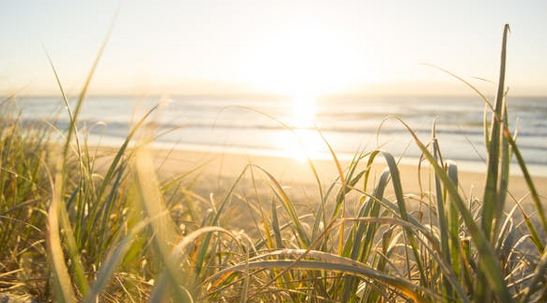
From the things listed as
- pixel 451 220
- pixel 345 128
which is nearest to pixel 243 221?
pixel 451 220

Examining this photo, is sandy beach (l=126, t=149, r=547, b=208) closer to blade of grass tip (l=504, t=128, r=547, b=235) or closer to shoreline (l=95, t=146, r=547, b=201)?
shoreline (l=95, t=146, r=547, b=201)

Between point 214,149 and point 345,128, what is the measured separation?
6323 mm

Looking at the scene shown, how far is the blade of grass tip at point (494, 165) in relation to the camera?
0.94 meters

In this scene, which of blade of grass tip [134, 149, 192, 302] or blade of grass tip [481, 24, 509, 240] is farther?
blade of grass tip [134, 149, 192, 302]

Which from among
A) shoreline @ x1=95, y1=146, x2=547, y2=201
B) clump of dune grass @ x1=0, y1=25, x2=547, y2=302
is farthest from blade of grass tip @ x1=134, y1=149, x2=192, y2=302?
shoreline @ x1=95, y1=146, x2=547, y2=201

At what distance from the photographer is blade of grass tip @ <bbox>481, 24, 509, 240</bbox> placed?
0.94 metres

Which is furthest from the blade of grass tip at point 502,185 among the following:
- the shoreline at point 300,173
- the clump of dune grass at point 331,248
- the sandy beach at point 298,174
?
the shoreline at point 300,173

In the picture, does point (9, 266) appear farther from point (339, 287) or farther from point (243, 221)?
point (243, 221)

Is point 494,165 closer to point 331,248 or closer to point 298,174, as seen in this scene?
point 331,248

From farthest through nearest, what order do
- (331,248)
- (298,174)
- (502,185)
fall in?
(298,174) < (331,248) < (502,185)

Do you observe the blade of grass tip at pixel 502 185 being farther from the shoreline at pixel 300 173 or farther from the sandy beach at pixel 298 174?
the shoreline at pixel 300 173

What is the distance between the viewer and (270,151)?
34.3 feet

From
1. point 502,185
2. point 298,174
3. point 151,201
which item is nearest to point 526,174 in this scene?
point 502,185

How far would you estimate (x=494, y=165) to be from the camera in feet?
3.13
